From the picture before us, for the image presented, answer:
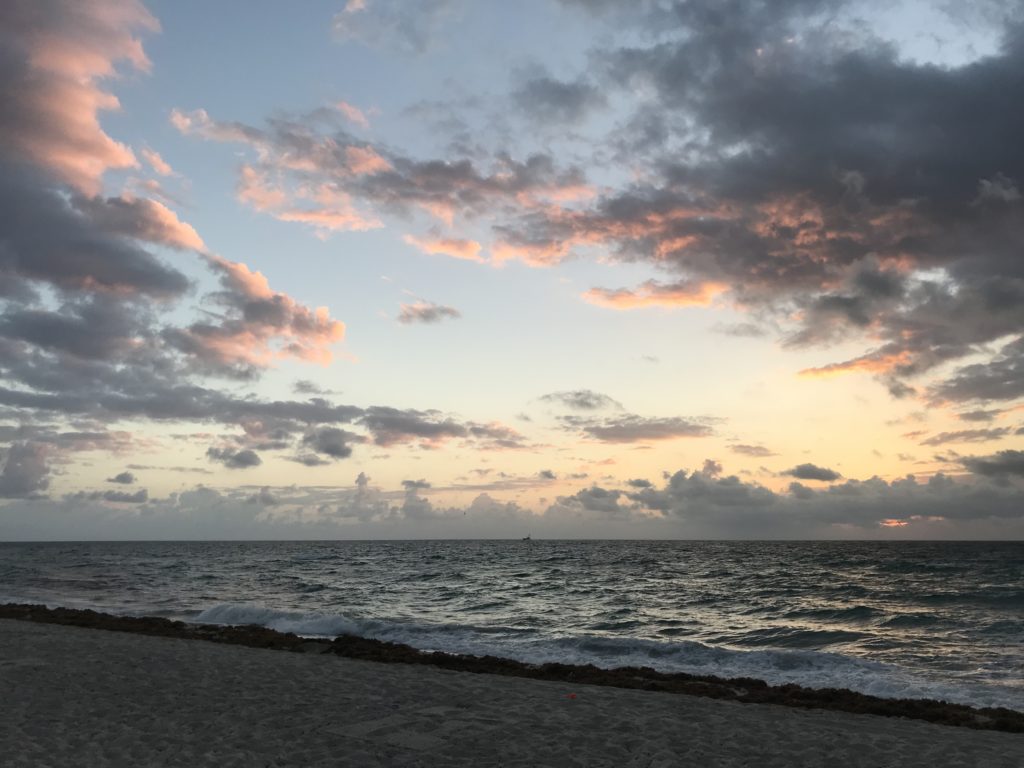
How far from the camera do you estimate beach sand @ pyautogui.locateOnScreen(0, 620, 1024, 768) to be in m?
10.6

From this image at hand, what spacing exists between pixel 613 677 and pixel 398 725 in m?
7.66

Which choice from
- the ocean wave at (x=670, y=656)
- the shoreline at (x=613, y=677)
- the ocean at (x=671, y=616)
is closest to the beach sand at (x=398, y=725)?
the shoreline at (x=613, y=677)

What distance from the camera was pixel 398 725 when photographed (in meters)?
12.5

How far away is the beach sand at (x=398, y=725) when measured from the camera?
418 inches

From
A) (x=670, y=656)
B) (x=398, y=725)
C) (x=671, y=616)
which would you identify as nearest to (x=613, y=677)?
(x=670, y=656)

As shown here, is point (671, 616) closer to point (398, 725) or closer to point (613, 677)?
point (613, 677)

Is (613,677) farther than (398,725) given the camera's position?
Yes

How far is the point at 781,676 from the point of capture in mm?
20969

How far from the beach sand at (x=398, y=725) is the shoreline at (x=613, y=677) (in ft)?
2.86

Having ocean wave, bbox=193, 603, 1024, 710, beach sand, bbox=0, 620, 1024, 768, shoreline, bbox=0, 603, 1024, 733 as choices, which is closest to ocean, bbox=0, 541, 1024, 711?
ocean wave, bbox=193, 603, 1024, 710

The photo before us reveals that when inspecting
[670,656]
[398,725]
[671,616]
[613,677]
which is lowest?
[671,616]

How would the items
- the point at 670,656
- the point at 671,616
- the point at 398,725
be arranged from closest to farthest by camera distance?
the point at 398,725 → the point at 670,656 → the point at 671,616

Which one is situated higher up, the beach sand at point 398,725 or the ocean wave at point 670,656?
the beach sand at point 398,725

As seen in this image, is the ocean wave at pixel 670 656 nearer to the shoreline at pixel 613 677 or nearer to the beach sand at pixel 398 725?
the shoreline at pixel 613 677
